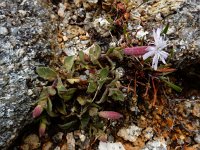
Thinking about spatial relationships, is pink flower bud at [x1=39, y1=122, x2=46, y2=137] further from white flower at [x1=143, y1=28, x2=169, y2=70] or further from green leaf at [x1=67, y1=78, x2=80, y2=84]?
white flower at [x1=143, y1=28, x2=169, y2=70]

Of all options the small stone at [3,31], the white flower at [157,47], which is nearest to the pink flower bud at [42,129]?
the small stone at [3,31]

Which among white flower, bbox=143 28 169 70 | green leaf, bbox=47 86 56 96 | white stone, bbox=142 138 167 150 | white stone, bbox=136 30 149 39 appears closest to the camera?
white flower, bbox=143 28 169 70

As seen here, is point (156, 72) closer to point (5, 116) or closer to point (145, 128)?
point (145, 128)

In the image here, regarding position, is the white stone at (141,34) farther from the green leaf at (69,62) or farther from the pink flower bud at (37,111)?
the pink flower bud at (37,111)

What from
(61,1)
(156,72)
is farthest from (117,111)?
(61,1)

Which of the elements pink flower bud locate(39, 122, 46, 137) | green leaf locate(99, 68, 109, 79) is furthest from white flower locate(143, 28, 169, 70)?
pink flower bud locate(39, 122, 46, 137)
